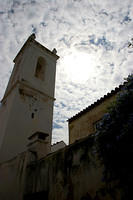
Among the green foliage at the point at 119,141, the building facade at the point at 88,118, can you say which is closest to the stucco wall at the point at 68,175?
Result: the green foliage at the point at 119,141

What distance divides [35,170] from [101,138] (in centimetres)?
403

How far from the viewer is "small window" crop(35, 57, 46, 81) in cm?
1337

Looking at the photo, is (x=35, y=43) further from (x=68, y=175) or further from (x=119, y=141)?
(x=119, y=141)

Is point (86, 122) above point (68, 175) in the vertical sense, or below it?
above

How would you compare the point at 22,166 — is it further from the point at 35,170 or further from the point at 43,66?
the point at 43,66

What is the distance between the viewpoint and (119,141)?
2.52 meters

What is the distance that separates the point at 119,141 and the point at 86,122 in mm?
6985

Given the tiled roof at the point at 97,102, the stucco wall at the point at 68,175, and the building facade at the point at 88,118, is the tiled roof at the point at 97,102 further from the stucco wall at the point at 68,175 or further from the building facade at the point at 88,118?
the stucco wall at the point at 68,175

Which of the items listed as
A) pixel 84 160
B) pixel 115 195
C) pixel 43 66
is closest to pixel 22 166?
pixel 84 160

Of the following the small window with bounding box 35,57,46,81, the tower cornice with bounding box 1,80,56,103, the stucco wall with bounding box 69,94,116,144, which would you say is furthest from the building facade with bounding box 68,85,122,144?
the small window with bounding box 35,57,46,81

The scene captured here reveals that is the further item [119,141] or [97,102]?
[97,102]

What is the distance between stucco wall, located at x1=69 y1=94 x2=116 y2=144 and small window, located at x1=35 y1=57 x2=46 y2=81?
16.1 ft

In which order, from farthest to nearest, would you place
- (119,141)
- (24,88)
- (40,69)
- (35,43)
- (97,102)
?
(35,43) < (40,69) < (24,88) < (97,102) < (119,141)

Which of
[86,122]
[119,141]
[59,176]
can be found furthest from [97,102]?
[119,141]
